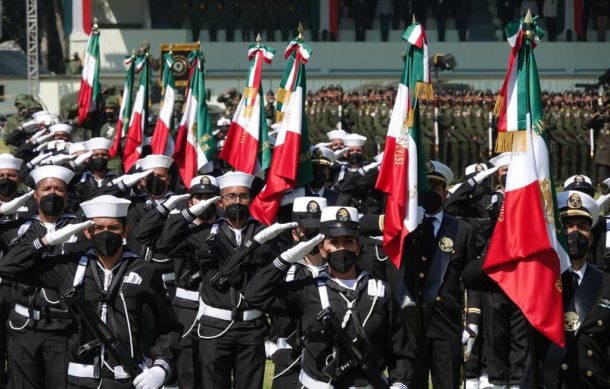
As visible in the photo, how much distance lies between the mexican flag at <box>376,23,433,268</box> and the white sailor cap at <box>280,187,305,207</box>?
2.44 meters

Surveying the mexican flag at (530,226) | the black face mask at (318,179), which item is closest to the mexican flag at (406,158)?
the mexican flag at (530,226)

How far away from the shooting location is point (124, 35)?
48812mm

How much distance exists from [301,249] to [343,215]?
30 centimetres

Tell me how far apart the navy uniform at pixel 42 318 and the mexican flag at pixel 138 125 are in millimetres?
8662

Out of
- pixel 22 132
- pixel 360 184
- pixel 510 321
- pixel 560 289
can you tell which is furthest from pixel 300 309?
pixel 22 132

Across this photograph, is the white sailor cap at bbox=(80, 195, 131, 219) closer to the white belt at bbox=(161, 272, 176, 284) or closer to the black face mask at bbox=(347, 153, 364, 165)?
the white belt at bbox=(161, 272, 176, 284)

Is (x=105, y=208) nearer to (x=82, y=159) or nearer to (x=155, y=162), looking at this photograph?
(x=155, y=162)

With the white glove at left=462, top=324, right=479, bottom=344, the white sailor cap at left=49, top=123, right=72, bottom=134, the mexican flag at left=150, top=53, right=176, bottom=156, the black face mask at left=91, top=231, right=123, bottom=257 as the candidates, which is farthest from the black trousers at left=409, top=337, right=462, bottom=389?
the white sailor cap at left=49, top=123, right=72, bottom=134

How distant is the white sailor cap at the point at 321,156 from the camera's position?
13945mm

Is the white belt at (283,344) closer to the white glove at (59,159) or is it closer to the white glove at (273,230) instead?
the white glove at (273,230)

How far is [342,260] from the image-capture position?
8312 millimetres

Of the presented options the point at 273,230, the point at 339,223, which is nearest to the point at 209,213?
the point at 273,230

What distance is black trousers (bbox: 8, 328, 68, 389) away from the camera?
10242 millimetres

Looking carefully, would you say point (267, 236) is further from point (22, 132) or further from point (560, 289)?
point (22, 132)
